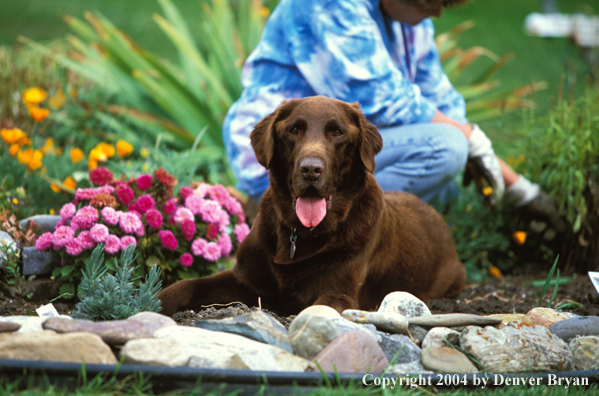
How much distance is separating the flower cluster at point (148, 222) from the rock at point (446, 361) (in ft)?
4.87

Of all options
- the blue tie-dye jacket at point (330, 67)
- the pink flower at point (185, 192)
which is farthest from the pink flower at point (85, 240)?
the blue tie-dye jacket at point (330, 67)

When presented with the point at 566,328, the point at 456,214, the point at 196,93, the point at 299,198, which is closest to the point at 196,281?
the point at 299,198

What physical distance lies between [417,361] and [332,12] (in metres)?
2.15

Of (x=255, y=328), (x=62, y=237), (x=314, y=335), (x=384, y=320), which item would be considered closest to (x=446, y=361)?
(x=384, y=320)

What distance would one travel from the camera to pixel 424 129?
339 centimetres

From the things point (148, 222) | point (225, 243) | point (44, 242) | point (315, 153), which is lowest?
point (225, 243)

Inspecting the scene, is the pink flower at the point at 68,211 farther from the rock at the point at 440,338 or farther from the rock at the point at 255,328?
the rock at the point at 440,338

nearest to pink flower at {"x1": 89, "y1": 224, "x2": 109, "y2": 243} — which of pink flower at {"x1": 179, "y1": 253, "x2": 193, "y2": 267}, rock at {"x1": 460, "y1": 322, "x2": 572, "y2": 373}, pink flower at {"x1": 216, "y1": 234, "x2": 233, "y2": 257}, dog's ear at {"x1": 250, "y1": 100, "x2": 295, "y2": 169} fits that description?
pink flower at {"x1": 179, "y1": 253, "x2": 193, "y2": 267}

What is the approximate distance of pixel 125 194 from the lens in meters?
2.83

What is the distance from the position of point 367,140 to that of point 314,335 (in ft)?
3.52

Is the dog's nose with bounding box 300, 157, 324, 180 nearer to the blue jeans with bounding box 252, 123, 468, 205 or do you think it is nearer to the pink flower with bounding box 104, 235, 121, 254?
the pink flower with bounding box 104, 235, 121, 254

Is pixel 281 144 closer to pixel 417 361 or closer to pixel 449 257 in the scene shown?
pixel 417 361

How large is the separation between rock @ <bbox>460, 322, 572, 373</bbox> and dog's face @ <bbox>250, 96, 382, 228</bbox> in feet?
2.72

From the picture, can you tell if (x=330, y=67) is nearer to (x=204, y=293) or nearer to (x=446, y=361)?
(x=204, y=293)
